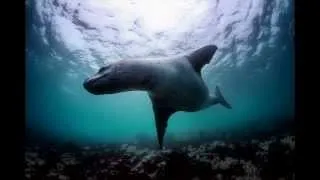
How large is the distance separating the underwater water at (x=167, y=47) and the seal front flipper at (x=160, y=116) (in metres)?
0.10

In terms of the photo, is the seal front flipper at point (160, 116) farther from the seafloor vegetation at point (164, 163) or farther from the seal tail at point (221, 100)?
the seal tail at point (221, 100)

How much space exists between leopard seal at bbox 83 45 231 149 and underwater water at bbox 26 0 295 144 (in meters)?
0.14

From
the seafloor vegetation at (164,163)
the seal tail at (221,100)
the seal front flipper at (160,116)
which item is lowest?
the seafloor vegetation at (164,163)

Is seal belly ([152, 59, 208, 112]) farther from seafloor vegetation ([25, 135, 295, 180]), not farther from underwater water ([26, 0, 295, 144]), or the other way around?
seafloor vegetation ([25, 135, 295, 180])

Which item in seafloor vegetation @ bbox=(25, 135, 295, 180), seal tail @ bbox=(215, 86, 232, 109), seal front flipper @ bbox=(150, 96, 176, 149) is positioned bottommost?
seafloor vegetation @ bbox=(25, 135, 295, 180)

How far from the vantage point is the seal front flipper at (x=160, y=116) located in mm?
2910

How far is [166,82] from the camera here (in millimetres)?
2828

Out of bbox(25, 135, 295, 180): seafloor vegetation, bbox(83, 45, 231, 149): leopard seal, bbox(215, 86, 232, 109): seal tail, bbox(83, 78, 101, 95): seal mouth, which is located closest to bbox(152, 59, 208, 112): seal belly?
bbox(83, 45, 231, 149): leopard seal

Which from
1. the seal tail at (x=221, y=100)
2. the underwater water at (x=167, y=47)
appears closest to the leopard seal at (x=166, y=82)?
Answer: the seal tail at (x=221, y=100)

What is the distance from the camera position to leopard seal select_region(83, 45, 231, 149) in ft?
8.40

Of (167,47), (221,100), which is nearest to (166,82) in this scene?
(167,47)

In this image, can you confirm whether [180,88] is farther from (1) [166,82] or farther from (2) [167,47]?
(2) [167,47]

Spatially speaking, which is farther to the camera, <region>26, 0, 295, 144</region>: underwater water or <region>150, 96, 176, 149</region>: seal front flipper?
<region>26, 0, 295, 144</region>: underwater water

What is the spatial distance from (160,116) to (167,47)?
774mm
